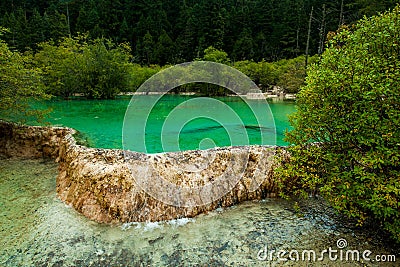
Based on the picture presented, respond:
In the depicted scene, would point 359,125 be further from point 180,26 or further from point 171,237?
point 180,26

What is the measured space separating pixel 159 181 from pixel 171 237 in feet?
4.31

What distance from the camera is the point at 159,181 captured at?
230 inches

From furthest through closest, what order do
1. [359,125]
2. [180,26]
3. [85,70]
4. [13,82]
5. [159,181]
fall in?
1. [180,26]
2. [85,70]
3. [13,82]
4. [159,181]
5. [359,125]

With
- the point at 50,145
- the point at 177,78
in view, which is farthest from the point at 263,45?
the point at 50,145

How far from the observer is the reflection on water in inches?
172

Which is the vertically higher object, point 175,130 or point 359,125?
point 359,125

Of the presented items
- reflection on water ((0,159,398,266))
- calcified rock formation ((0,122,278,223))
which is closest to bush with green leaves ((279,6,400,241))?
reflection on water ((0,159,398,266))

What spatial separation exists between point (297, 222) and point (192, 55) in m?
42.7

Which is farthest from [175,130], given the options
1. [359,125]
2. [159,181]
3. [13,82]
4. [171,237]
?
[359,125]

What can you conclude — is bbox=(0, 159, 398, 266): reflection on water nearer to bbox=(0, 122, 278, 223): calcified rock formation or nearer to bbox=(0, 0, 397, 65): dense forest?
bbox=(0, 122, 278, 223): calcified rock formation

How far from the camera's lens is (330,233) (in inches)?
192

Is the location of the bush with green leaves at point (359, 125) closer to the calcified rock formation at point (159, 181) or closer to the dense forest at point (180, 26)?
the calcified rock formation at point (159, 181)

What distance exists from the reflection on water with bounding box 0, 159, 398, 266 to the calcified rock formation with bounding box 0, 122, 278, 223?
0.26 m

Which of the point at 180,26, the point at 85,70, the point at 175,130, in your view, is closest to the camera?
the point at 175,130
